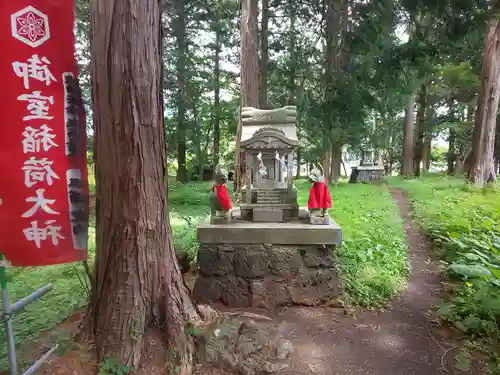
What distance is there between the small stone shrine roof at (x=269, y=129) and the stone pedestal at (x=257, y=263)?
1.09m

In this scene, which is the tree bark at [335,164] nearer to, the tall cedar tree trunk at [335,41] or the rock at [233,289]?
the tall cedar tree trunk at [335,41]

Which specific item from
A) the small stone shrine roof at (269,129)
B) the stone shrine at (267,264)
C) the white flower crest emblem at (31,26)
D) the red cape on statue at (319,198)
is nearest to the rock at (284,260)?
the stone shrine at (267,264)

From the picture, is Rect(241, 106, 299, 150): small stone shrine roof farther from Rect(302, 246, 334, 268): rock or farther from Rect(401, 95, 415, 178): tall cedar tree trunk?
Rect(401, 95, 415, 178): tall cedar tree trunk

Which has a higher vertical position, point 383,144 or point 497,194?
point 383,144

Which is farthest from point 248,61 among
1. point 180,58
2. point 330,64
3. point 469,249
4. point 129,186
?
point 129,186

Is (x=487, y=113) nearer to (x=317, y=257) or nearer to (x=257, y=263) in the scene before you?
(x=317, y=257)

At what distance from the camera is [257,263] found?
3842 millimetres

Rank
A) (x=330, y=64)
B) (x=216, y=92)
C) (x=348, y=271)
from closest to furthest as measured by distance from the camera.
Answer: (x=348, y=271), (x=330, y=64), (x=216, y=92)

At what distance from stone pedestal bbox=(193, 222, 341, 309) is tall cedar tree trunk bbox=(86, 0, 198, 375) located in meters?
1.27

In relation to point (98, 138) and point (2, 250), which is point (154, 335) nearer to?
point (2, 250)

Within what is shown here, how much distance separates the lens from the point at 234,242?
3.86 metres

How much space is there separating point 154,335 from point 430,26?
834cm

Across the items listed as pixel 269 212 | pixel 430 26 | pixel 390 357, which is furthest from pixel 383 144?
pixel 390 357

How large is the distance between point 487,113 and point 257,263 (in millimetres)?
9007
